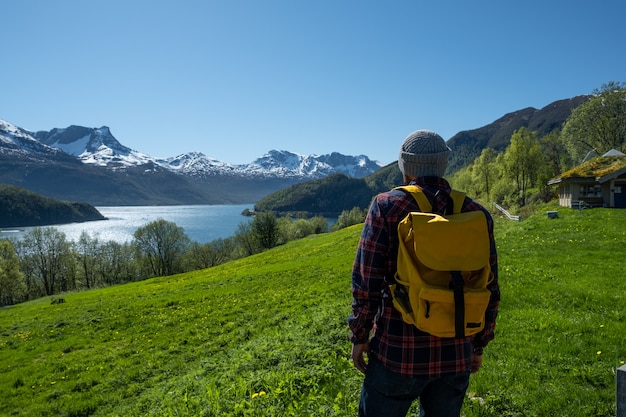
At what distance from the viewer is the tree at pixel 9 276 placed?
2625 inches

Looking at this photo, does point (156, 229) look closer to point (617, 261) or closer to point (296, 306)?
point (296, 306)

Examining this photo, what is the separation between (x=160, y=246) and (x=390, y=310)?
310 ft

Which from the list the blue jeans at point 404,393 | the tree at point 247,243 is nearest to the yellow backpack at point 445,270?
the blue jeans at point 404,393

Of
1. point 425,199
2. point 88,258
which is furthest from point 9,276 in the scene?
point 425,199

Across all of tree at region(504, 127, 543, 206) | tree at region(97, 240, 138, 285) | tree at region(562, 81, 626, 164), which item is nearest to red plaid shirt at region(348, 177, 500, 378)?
tree at region(504, 127, 543, 206)

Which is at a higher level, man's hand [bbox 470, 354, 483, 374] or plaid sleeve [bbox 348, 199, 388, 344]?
plaid sleeve [bbox 348, 199, 388, 344]

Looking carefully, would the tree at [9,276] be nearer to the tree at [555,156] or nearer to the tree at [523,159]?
the tree at [523,159]

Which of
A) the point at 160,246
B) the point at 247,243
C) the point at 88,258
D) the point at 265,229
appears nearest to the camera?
the point at 88,258

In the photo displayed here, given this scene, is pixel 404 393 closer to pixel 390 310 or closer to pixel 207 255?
pixel 390 310

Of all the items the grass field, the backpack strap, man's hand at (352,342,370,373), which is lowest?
the grass field

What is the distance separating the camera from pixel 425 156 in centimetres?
344

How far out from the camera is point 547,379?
23.2 ft

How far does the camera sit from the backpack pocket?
2752 millimetres

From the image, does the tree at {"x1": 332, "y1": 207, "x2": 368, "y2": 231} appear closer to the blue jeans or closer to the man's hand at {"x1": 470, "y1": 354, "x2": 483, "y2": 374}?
the man's hand at {"x1": 470, "y1": 354, "x2": 483, "y2": 374}
